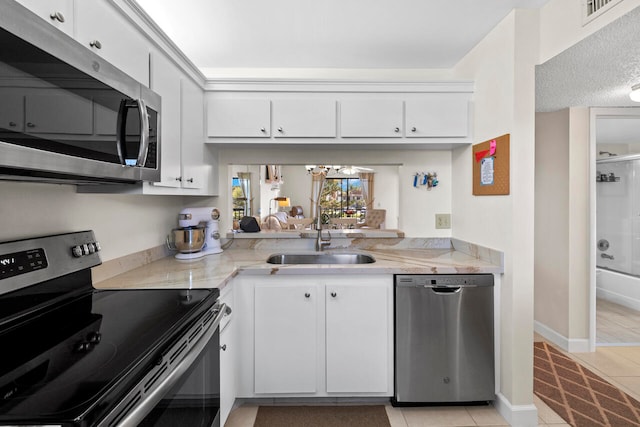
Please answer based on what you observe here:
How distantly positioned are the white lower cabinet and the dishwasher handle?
260 mm

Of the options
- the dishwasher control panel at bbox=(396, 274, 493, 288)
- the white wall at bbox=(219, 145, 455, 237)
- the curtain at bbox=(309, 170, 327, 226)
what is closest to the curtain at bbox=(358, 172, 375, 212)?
the curtain at bbox=(309, 170, 327, 226)

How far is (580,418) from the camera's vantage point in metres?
2.00

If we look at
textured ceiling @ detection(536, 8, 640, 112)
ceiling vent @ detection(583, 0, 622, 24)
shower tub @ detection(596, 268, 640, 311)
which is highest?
→ ceiling vent @ detection(583, 0, 622, 24)

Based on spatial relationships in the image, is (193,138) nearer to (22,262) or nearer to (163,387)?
(22,262)

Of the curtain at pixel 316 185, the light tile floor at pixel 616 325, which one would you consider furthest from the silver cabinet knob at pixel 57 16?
the light tile floor at pixel 616 325

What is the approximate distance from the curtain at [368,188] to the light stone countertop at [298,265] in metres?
1.43

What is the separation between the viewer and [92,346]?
95cm

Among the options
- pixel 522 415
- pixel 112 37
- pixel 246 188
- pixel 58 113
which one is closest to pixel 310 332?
pixel 522 415

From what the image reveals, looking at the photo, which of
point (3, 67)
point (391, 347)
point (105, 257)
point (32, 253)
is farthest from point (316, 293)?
point (3, 67)

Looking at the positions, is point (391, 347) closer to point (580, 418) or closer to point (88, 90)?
point (580, 418)

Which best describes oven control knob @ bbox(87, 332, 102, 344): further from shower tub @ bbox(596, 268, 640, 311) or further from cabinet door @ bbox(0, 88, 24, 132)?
shower tub @ bbox(596, 268, 640, 311)

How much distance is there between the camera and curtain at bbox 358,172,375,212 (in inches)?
163

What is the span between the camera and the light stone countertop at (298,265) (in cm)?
170

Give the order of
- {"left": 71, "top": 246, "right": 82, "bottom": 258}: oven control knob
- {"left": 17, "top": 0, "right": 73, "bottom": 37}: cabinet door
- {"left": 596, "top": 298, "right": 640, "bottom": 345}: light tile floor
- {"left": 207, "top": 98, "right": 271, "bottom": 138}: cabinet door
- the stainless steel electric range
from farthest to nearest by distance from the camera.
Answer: {"left": 596, "top": 298, "right": 640, "bottom": 345}: light tile floor → {"left": 207, "top": 98, "right": 271, "bottom": 138}: cabinet door → {"left": 71, "top": 246, "right": 82, "bottom": 258}: oven control knob → {"left": 17, "top": 0, "right": 73, "bottom": 37}: cabinet door → the stainless steel electric range
